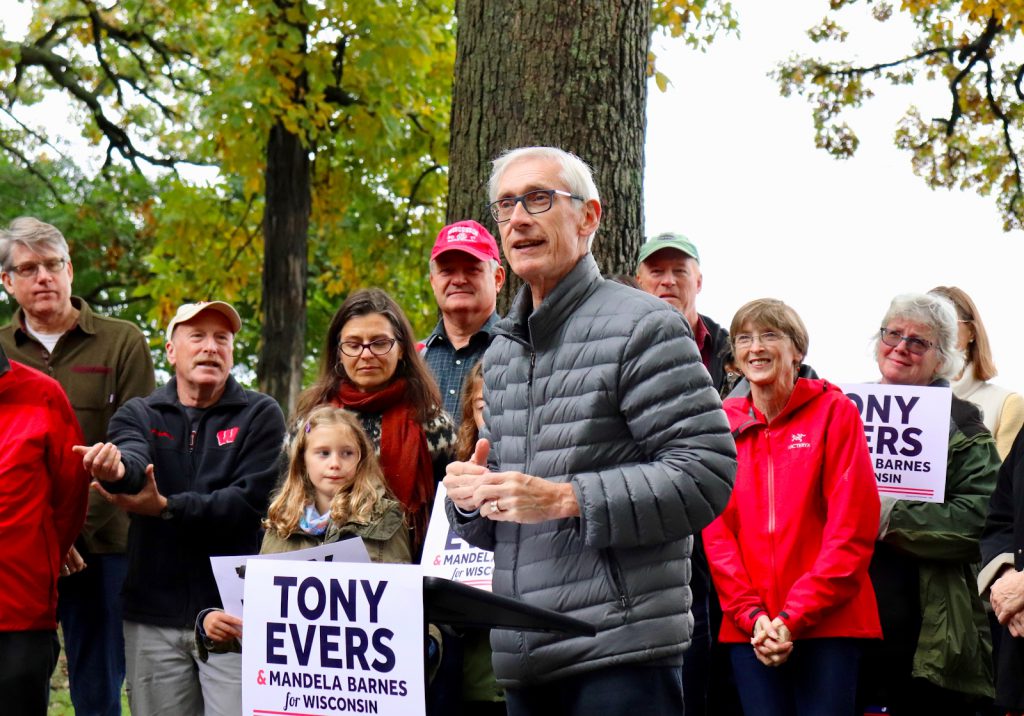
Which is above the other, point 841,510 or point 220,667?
Result: point 841,510

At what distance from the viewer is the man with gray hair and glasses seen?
6.18 meters

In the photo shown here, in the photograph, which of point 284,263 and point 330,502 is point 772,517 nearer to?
point 330,502

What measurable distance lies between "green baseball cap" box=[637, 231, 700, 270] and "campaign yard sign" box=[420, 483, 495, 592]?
177cm

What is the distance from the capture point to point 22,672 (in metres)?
5.38

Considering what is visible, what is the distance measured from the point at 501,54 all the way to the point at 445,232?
3.86ft

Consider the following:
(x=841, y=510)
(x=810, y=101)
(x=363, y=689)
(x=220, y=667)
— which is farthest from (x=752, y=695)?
(x=810, y=101)

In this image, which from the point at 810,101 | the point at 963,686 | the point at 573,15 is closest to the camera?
the point at 963,686

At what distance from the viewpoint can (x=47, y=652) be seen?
5.49 metres

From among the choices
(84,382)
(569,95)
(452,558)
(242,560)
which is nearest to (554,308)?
(452,558)

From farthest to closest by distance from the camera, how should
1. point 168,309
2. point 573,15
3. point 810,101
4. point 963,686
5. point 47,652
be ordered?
point 810,101
point 168,309
point 573,15
point 47,652
point 963,686

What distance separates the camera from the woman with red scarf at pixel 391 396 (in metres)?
4.90

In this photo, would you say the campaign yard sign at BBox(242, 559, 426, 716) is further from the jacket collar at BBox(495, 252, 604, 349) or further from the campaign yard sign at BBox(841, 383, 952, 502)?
the campaign yard sign at BBox(841, 383, 952, 502)

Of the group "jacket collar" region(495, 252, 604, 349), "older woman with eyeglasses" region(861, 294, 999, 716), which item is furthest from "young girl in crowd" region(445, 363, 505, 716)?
"older woman with eyeglasses" region(861, 294, 999, 716)

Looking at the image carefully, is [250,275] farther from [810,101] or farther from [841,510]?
[841,510]
